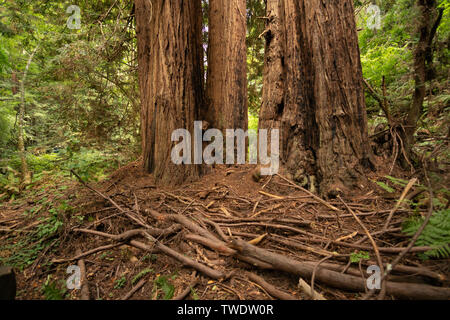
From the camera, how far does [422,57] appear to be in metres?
2.99

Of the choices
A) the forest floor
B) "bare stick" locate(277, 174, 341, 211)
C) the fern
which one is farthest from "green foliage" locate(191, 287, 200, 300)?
"bare stick" locate(277, 174, 341, 211)

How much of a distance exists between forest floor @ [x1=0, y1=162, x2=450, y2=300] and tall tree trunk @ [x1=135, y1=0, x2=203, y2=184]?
417 millimetres

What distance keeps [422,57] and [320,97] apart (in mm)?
1959

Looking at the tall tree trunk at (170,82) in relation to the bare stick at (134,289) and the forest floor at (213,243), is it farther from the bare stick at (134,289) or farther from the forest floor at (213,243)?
the bare stick at (134,289)

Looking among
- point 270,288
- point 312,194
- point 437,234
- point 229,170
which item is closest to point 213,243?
point 270,288

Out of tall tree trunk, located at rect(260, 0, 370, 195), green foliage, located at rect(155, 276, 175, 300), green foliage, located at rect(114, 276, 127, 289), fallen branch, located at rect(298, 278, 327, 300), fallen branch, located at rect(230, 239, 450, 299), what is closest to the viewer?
fallen branch, located at rect(230, 239, 450, 299)

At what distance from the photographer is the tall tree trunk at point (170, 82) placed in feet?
9.33

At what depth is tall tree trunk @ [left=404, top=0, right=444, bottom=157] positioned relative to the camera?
2.77 m

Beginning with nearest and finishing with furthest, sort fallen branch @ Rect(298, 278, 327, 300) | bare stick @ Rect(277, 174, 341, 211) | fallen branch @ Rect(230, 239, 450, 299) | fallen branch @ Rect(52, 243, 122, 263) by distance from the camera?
fallen branch @ Rect(230, 239, 450, 299)
fallen branch @ Rect(298, 278, 327, 300)
fallen branch @ Rect(52, 243, 122, 263)
bare stick @ Rect(277, 174, 341, 211)

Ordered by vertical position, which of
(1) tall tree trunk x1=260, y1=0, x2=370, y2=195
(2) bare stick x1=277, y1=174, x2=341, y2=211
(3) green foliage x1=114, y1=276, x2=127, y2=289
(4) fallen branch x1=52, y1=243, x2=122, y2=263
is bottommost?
(3) green foliage x1=114, y1=276, x2=127, y2=289

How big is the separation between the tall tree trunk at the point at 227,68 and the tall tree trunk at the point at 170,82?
46cm

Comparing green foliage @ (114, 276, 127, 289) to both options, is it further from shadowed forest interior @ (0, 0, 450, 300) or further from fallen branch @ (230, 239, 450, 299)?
fallen branch @ (230, 239, 450, 299)

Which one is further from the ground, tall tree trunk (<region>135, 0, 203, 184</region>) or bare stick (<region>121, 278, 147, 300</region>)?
tall tree trunk (<region>135, 0, 203, 184</region>)
